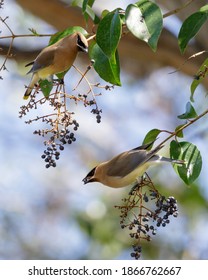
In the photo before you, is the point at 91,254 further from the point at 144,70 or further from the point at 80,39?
the point at 80,39

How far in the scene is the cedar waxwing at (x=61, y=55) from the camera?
1337 millimetres

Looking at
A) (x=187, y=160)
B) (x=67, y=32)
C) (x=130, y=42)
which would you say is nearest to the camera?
(x=187, y=160)

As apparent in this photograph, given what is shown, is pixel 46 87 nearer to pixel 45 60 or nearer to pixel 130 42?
pixel 45 60

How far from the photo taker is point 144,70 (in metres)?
4.63

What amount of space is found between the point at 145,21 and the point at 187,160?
28 cm

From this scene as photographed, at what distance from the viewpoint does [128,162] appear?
54.6 inches

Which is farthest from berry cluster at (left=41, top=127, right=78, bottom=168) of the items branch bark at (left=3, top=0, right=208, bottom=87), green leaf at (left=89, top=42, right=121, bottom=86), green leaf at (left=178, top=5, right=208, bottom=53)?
branch bark at (left=3, top=0, right=208, bottom=87)

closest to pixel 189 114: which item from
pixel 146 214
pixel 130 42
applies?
pixel 146 214

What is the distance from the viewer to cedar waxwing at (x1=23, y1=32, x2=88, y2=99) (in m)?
1.34

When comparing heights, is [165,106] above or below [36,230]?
above

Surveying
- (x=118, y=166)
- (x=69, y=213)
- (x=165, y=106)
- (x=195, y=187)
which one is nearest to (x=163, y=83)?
(x=165, y=106)

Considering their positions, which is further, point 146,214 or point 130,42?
point 130,42

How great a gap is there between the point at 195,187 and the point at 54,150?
7.64 feet

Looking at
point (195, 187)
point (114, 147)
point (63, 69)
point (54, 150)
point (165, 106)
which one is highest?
point (165, 106)
